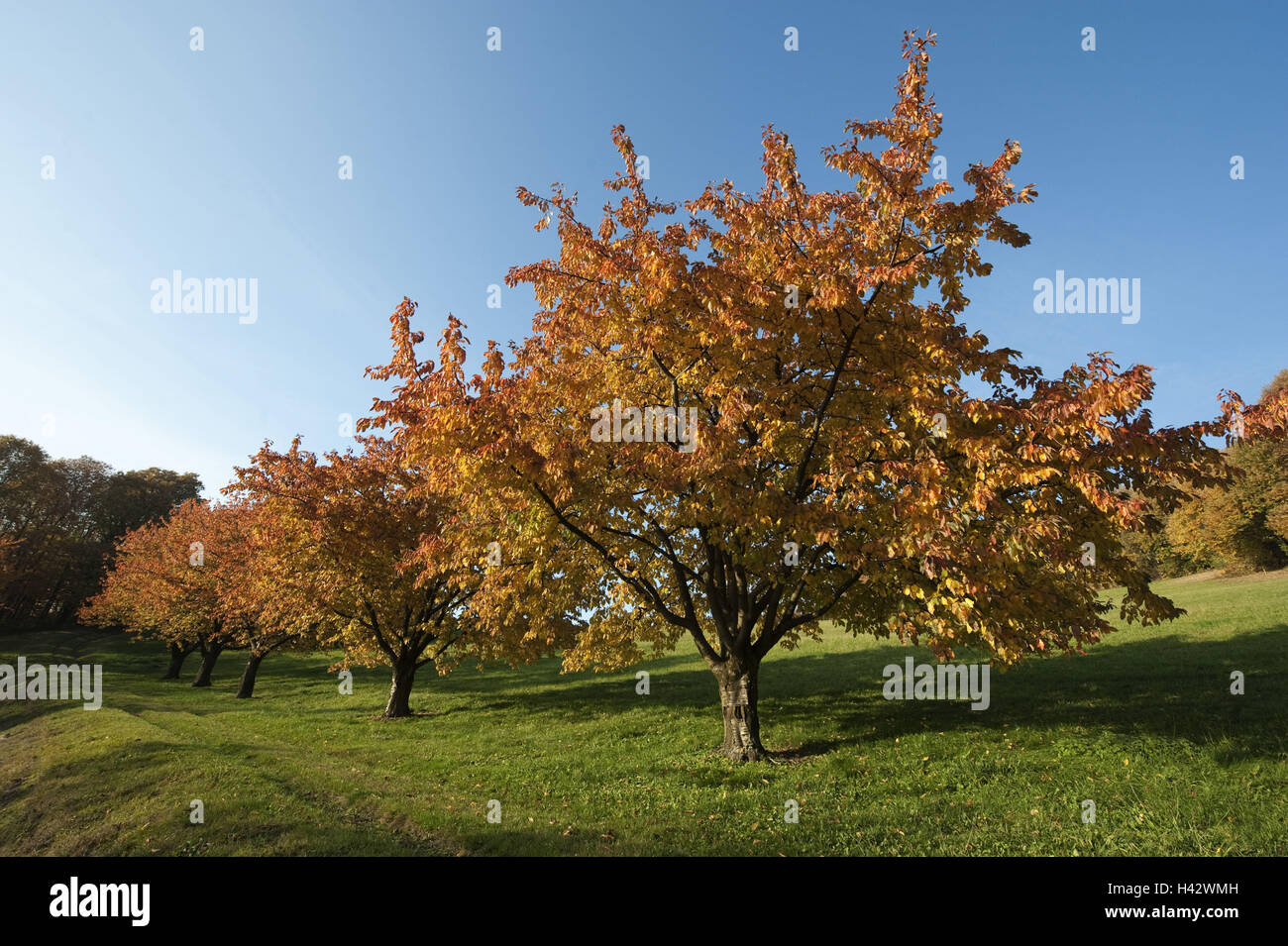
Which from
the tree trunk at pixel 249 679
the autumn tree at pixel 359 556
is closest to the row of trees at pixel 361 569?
the autumn tree at pixel 359 556

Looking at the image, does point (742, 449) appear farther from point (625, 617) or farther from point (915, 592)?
point (625, 617)

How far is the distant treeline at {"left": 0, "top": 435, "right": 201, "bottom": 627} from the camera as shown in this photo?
5338 cm

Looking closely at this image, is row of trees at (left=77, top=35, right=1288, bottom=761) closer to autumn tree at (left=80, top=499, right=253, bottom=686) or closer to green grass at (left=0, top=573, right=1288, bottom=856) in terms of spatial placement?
green grass at (left=0, top=573, right=1288, bottom=856)

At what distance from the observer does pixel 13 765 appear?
14.0 metres

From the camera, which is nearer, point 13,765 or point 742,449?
point 742,449

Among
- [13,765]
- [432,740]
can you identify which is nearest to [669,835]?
[432,740]

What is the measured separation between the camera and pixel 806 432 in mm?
10461

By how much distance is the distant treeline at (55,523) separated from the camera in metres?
53.4

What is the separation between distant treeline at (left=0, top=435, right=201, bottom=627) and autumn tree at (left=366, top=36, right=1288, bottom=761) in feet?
176

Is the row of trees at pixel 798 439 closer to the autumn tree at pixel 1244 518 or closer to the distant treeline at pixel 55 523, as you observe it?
the autumn tree at pixel 1244 518

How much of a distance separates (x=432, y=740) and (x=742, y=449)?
44.5 ft

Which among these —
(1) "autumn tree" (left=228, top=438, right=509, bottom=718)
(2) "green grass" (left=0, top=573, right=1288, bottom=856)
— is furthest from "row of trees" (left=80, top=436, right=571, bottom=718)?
(2) "green grass" (left=0, top=573, right=1288, bottom=856)

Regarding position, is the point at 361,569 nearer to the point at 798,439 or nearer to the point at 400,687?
the point at 400,687

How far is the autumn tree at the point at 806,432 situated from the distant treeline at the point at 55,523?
176 ft
